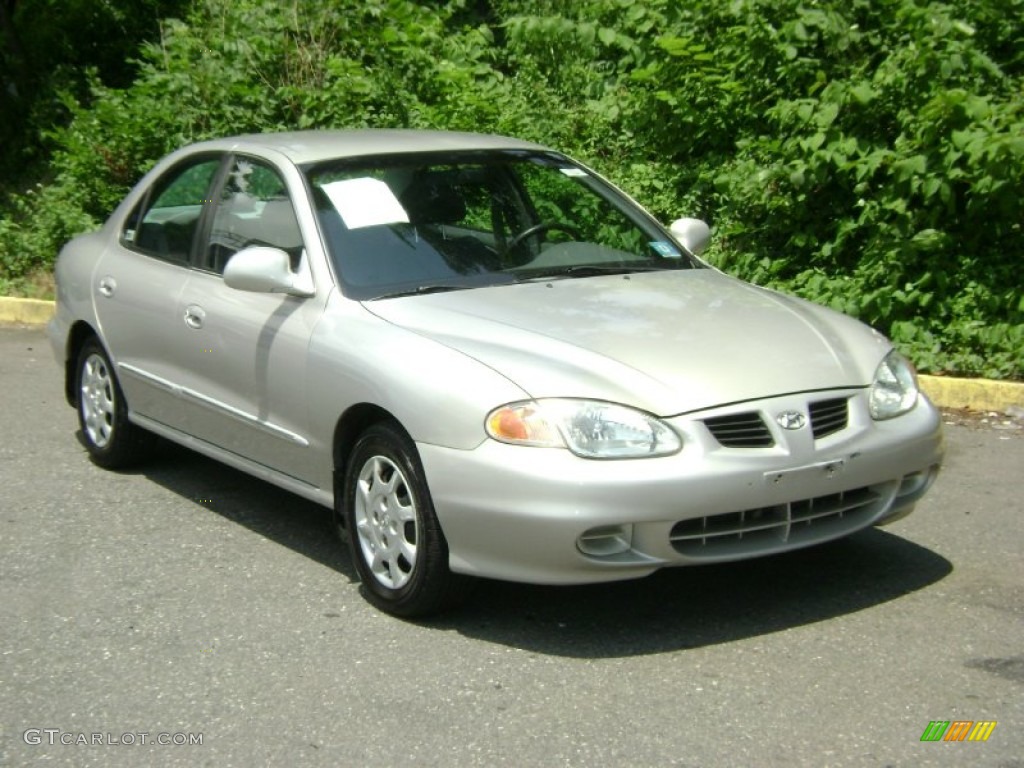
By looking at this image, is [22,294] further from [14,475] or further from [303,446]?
[303,446]

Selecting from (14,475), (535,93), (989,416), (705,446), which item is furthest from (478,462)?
(535,93)

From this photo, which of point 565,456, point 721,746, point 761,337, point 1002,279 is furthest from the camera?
point 1002,279

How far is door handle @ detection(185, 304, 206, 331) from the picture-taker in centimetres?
638

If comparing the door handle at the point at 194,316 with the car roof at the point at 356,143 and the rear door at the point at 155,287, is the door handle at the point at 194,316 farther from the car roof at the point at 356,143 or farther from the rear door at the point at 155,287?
the car roof at the point at 356,143

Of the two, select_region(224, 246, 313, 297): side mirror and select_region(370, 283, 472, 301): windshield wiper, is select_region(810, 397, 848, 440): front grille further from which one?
select_region(224, 246, 313, 297): side mirror

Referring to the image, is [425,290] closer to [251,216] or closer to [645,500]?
[251,216]

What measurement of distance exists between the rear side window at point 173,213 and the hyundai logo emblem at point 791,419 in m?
2.95

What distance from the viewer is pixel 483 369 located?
5.00 meters

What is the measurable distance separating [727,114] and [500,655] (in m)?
6.74

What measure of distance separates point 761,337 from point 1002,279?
4.27 metres

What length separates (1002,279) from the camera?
9.12 metres

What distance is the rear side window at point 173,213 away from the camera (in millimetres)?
6840

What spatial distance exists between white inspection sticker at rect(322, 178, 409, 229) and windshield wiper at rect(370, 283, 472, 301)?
42cm

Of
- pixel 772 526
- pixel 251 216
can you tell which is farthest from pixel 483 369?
pixel 251 216
